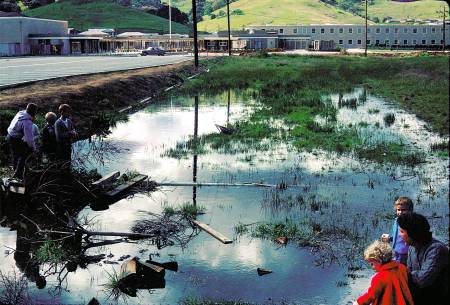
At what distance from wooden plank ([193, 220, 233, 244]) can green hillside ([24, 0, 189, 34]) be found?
16377 cm

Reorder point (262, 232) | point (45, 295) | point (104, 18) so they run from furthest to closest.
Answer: point (104, 18) → point (262, 232) → point (45, 295)

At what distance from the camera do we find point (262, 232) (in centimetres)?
1198

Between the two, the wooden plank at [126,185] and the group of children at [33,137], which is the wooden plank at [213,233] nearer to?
the wooden plank at [126,185]

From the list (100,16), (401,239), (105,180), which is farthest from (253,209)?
(100,16)

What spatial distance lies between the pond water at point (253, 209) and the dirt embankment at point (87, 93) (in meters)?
3.55

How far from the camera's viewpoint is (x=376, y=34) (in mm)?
152750

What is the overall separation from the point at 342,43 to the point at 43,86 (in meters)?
134

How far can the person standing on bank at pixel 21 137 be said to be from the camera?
42.7ft

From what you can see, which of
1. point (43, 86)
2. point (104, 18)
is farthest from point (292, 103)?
point (104, 18)

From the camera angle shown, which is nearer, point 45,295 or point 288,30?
point 45,295

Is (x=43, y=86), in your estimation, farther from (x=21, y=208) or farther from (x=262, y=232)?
(x=262, y=232)

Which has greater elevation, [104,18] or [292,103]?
[104,18]

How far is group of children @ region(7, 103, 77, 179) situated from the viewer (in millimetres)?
13055

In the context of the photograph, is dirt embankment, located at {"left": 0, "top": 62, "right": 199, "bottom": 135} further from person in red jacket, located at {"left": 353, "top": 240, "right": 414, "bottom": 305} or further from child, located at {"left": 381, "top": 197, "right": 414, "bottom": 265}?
person in red jacket, located at {"left": 353, "top": 240, "right": 414, "bottom": 305}
